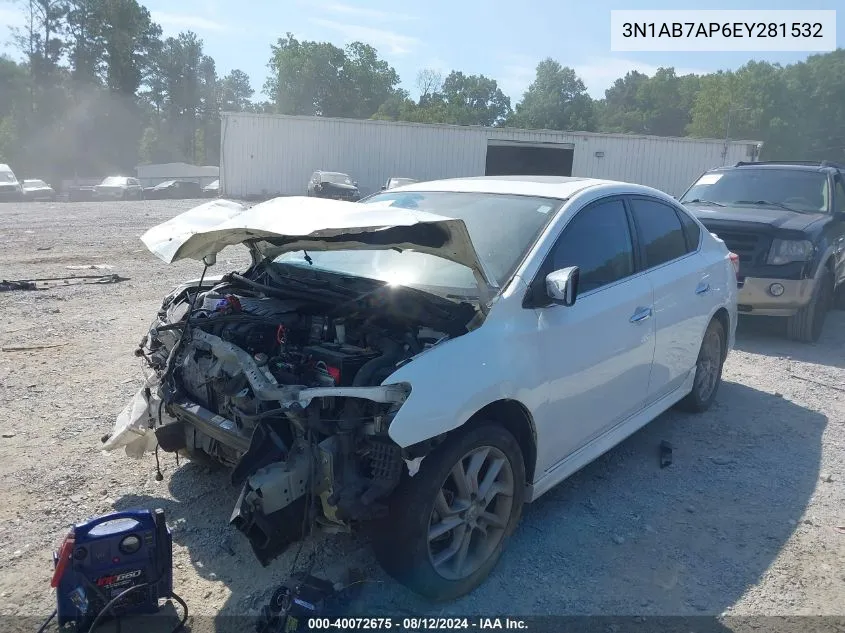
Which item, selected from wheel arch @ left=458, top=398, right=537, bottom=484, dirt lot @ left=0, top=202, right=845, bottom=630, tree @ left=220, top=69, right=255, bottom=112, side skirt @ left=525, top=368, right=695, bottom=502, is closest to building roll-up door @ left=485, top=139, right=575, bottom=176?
dirt lot @ left=0, top=202, right=845, bottom=630

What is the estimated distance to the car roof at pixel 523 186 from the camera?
158 inches

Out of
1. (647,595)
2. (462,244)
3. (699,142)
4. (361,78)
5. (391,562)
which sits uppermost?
(361,78)

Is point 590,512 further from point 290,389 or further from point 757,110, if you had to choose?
point 757,110

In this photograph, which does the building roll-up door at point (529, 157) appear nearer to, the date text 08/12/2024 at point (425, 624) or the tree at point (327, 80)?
the date text 08/12/2024 at point (425, 624)

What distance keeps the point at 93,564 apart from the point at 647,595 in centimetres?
245

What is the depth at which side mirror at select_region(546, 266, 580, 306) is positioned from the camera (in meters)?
3.21

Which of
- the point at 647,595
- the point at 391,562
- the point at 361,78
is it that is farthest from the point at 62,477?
the point at 361,78

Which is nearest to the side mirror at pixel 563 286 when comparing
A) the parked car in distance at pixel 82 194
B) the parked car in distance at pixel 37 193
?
the parked car in distance at pixel 37 193

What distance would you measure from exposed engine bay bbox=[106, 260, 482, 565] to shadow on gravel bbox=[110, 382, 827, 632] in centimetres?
42

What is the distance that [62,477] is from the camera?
3.97 m

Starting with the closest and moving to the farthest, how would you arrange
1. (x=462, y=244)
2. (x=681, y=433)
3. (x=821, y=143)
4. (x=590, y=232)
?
1. (x=462, y=244)
2. (x=590, y=232)
3. (x=681, y=433)
4. (x=821, y=143)

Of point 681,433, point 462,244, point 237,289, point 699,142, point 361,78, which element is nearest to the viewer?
point 462,244

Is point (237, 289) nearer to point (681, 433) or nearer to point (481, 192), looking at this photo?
point (481, 192)

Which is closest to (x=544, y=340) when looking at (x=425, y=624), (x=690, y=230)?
(x=425, y=624)
